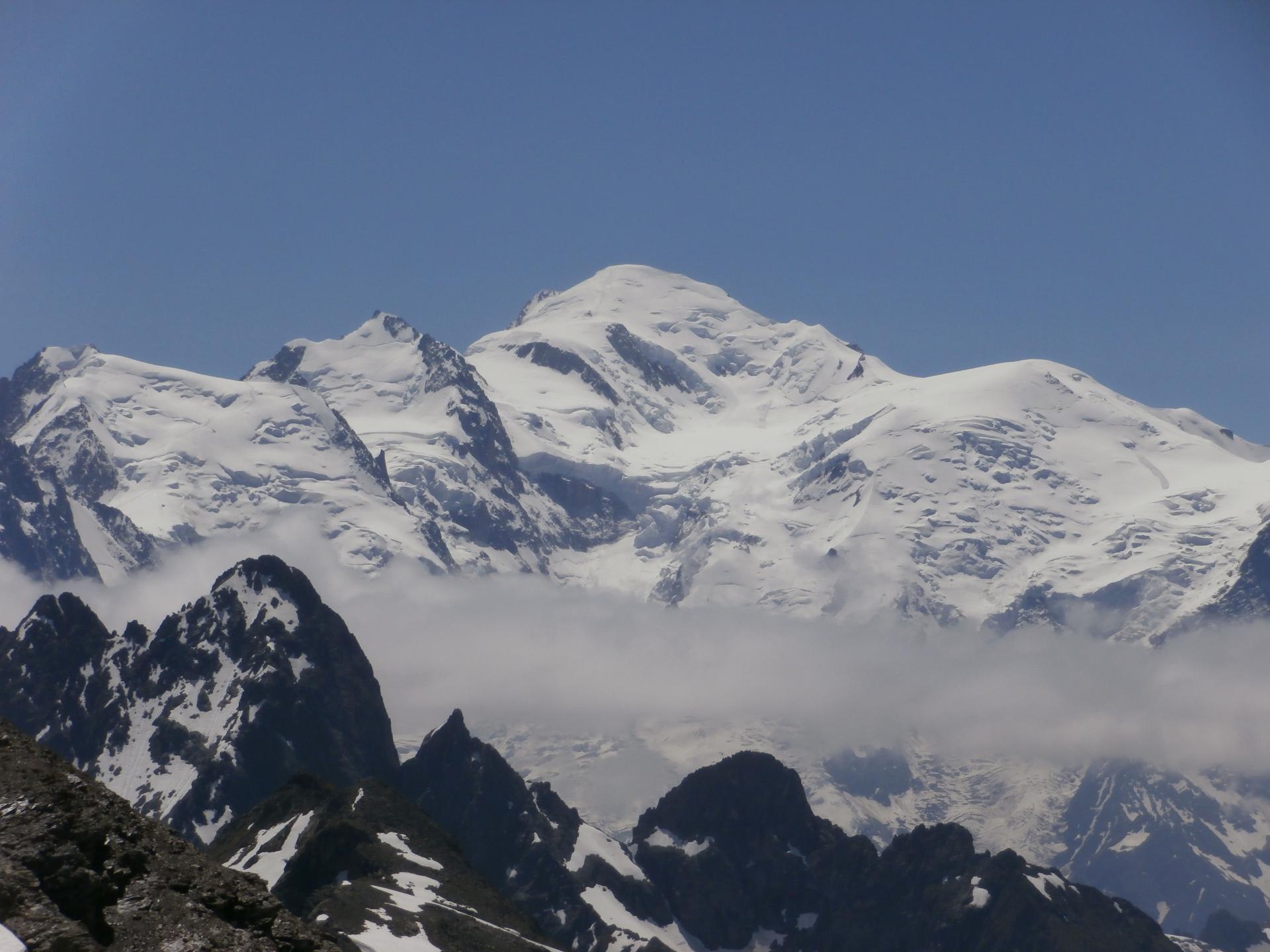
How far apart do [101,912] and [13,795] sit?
154 inches

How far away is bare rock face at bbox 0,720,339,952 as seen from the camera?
4866 cm

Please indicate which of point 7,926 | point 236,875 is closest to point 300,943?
point 236,875

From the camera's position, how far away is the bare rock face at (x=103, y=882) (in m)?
48.7

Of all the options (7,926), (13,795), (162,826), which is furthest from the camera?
(162,826)

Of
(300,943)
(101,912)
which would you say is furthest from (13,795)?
(300,943)

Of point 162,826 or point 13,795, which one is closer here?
point 13,795

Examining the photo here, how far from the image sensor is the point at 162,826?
5409cm

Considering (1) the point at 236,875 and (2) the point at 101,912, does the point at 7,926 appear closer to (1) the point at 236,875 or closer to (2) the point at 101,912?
(2) the point at 101,912

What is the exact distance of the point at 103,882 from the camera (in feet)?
164

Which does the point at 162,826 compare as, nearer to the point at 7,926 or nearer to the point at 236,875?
the point at 236,875

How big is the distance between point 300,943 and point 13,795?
8.26 m

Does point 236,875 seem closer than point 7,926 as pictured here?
No

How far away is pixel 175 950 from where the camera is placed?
49.5 meters

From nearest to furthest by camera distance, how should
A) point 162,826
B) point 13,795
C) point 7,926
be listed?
point 7,926
point 13,795
point 162,826
